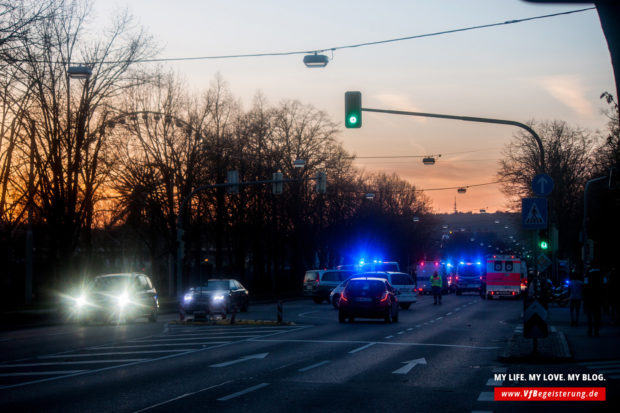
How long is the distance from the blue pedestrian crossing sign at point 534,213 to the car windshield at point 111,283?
15.6 meters

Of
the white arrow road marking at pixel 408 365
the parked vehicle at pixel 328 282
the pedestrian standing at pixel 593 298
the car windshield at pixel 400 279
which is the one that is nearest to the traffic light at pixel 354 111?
the white arrow road marking at pixel 408 365

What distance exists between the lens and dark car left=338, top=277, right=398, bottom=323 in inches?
1137

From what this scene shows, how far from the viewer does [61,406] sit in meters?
10.7

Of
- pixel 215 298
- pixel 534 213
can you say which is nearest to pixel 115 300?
pixel 215 298

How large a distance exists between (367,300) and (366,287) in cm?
48

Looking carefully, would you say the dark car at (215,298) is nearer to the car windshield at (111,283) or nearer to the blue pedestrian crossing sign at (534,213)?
the car windshield at (111,283)

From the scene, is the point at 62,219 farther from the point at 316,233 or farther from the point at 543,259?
the point at 316,233

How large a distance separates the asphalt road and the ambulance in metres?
30.1

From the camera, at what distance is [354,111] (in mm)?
22391

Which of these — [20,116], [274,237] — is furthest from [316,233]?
[20,116]

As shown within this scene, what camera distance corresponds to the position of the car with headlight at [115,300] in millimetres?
29922

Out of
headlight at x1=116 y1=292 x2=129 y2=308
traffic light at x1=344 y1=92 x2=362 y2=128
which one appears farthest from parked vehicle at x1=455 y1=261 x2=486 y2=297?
traffic light at x1=344 y1=92 x2=362 y2=128

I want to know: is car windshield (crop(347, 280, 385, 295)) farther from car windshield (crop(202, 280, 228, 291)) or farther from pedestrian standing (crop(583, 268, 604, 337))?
car windshield (crop(202, 280, 228, 291))

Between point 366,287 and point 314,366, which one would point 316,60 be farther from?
point 314,366
